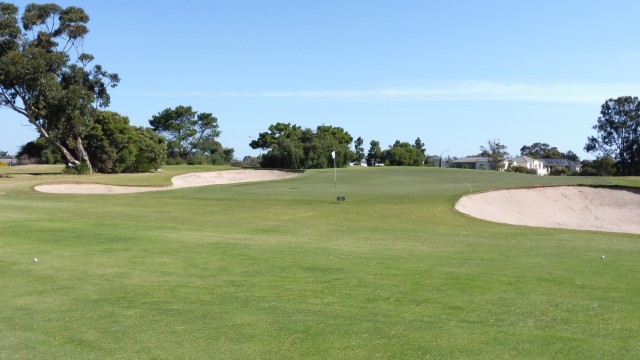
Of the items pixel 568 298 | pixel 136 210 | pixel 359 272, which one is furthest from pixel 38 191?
pixel 568 298

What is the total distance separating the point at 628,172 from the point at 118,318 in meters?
110

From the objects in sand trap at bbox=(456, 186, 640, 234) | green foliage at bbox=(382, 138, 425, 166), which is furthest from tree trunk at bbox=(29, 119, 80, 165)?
green foliage at bbox=(382, 138, 425, 166)

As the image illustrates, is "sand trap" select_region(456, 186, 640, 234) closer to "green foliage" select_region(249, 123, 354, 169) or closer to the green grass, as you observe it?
the green grass

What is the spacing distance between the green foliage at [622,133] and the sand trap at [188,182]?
66.4 metres

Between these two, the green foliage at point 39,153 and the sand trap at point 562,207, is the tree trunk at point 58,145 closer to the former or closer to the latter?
the green foliage at point 39,153

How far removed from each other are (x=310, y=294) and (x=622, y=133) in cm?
11001

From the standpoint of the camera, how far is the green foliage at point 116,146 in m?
60.3

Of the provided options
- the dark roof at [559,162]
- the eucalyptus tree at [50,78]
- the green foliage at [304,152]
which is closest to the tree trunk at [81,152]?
the eucalyptus tree at [50,78]

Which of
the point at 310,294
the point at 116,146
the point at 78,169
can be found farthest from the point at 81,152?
the point at 310,294

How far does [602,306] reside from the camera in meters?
8.05

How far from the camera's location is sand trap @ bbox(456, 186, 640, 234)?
2720 centimetres

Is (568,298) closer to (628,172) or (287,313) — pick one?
(287,313)

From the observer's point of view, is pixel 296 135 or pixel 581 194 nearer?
pixel 581 194

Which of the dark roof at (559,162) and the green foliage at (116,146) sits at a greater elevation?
the green foliage at (116,146)
